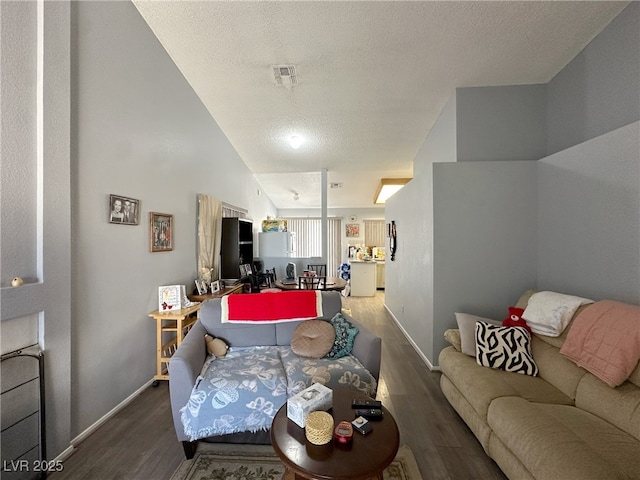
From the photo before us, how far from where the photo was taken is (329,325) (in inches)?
89.6

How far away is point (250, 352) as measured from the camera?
7.27 feet

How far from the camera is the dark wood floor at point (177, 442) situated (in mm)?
1542

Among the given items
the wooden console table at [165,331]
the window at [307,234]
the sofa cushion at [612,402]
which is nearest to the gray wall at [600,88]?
the sofa cushion at [612,402]

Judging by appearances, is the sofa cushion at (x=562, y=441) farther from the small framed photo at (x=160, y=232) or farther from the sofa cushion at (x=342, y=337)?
the small framed photo at (x=160, y=232)

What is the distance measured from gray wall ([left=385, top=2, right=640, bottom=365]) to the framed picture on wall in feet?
17.1

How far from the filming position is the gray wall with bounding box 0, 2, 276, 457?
4.72 feet

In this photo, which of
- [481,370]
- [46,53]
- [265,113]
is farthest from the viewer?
[265,113]

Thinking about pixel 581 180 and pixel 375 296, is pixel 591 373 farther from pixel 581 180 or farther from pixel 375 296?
pixel 375 296

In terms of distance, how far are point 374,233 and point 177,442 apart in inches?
299

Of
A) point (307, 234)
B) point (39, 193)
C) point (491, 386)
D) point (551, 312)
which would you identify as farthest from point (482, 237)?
point (307, 234)

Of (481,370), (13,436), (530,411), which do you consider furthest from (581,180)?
(13,436)

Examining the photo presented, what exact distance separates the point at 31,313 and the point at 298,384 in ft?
5.18

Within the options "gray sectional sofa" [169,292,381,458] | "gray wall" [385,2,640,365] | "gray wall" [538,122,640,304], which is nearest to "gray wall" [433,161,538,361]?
"gray wall" [385,2,640,365]

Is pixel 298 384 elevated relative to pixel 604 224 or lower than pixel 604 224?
lower
